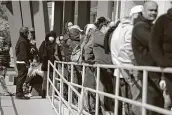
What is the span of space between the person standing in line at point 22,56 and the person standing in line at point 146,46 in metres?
5.68

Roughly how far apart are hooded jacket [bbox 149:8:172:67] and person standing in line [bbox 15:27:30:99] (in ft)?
20.7

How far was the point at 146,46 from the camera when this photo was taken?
462 cm

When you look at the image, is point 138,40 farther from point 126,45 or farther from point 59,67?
point 59,67

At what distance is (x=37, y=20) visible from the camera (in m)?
17.7

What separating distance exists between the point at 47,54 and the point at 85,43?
3.41 meters

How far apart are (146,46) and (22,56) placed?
591cm

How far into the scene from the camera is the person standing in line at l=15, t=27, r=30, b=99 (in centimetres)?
1005

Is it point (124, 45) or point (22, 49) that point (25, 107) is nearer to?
point (22, 49)

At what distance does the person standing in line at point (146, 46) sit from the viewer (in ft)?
14.6

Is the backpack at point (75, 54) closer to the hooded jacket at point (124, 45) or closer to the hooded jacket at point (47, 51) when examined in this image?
the hooded jacket at point (47, 51)

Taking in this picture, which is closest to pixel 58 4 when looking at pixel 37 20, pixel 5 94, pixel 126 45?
pixel 37 20

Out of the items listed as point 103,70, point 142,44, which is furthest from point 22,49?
point 142,44

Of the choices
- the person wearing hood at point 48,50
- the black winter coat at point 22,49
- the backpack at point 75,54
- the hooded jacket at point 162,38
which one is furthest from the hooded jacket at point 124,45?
the person wearing hood at point 48,50

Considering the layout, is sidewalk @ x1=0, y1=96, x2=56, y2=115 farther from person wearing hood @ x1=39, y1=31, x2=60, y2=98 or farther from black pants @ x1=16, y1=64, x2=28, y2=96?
person wearing hood @ x1=39, y1=31, x2=60, y2=98
